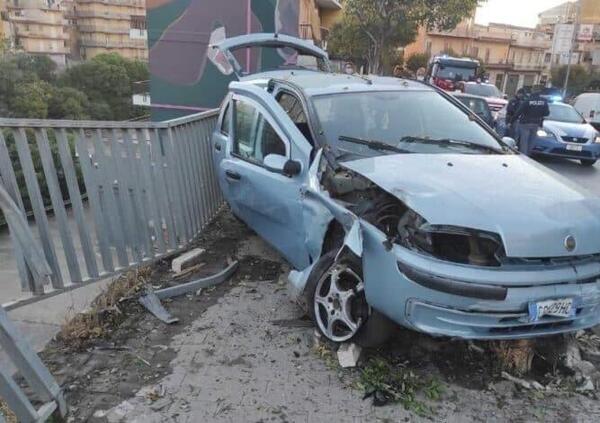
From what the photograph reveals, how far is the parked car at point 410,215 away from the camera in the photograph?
108 inches

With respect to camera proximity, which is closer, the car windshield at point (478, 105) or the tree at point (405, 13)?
the car windshield at point (478, 105)

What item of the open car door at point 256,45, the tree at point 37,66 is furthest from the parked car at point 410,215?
the tree at point 37,66

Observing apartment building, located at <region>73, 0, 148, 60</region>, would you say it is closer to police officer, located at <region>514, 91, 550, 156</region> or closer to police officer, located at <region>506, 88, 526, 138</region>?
police officer, located at <region>506, 88, 526, 138</region>

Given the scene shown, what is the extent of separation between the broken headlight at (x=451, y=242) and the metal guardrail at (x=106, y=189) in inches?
93.1

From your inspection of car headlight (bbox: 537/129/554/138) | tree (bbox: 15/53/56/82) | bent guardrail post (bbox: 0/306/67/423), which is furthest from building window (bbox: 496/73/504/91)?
bent guardrail post (bbox: 0/306/67/423)

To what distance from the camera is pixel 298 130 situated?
3947mm

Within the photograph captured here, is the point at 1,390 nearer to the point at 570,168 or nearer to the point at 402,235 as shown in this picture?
the point at 402,235

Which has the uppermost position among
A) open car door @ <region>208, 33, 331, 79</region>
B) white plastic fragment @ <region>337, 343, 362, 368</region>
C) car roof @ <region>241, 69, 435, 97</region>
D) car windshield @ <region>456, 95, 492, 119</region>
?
open car door @ <region>208, 33, 331, 79</region>

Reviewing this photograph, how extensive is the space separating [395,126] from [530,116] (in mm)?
7460

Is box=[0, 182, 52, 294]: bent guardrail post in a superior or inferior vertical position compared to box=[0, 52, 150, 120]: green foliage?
superior

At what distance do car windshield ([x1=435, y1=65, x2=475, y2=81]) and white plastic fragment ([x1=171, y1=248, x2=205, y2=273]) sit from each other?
19130 millimetres

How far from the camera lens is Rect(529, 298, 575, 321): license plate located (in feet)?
9.08

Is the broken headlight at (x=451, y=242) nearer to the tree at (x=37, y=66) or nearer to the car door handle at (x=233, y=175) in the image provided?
the car door handle at (x=233, y=175)

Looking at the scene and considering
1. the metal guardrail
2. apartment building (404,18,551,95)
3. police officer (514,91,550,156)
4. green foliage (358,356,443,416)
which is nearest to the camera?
green foliage (358,356,443,416)
